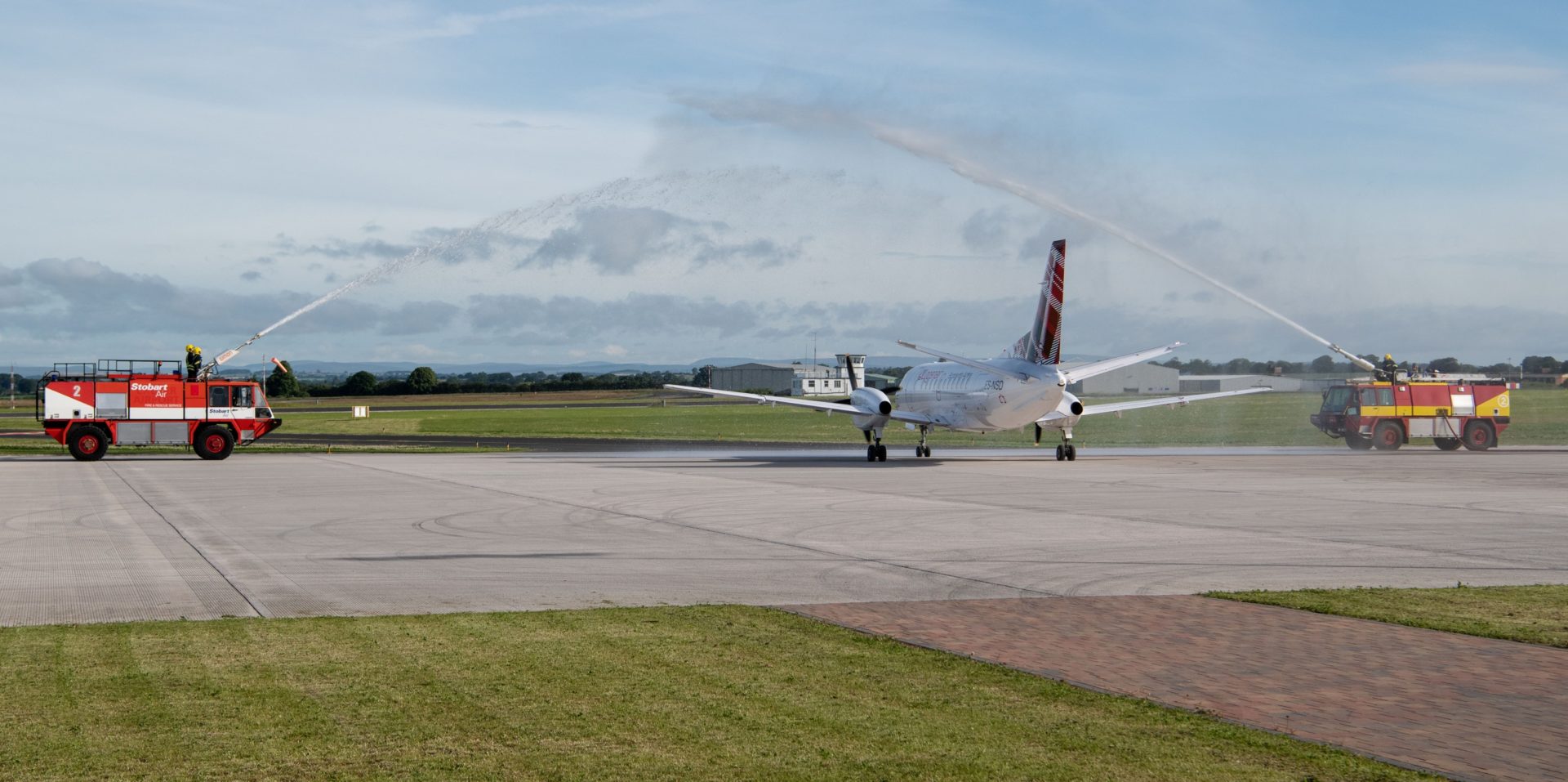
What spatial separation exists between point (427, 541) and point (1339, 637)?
43.4 ft

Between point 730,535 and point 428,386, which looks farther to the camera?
point 428,386

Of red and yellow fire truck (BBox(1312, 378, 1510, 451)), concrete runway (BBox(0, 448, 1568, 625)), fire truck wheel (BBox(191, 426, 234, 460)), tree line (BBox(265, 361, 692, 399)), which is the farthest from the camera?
tree line (BBox(265, 361, 692, 399))

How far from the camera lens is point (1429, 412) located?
52156 millimetres

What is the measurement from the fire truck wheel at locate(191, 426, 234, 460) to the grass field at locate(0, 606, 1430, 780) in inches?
1527

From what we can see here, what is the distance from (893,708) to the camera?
899cm

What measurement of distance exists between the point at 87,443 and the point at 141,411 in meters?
2.09

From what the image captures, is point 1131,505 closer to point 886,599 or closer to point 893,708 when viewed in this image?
point 886,599

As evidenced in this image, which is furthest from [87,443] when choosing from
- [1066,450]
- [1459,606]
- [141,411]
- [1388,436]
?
[1388,436]

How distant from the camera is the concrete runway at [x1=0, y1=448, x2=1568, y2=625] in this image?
49.5ft

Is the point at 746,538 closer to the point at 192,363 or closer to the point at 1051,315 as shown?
the point at 1051,315

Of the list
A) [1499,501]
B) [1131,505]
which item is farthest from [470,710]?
[1499,501]

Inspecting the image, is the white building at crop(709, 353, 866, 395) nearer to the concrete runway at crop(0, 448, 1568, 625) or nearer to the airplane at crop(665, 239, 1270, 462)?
the airplane at crop(665, 239, 1270, 462)

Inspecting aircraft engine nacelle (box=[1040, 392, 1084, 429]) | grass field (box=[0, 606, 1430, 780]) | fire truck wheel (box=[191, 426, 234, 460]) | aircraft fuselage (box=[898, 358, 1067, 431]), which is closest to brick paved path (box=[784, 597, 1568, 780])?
grass field (box=[0, 606, 1430, 780])

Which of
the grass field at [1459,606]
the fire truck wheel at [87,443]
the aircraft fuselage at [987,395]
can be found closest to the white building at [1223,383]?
the aircraft fuselage at [987,395]
